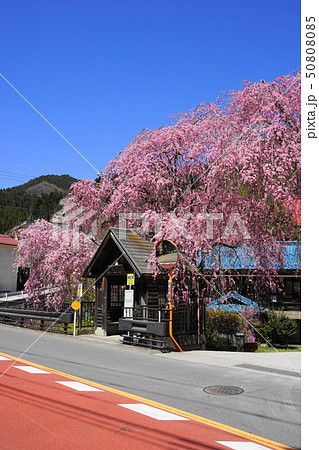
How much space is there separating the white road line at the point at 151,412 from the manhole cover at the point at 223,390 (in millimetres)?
1860

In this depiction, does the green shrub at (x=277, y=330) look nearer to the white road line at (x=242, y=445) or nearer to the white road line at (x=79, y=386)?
the white road line at (x=79, y=386)

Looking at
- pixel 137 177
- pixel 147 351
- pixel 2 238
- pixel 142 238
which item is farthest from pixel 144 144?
pixel 2 238

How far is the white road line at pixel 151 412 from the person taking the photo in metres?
6.55

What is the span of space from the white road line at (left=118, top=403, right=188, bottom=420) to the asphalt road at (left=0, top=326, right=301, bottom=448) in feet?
1.58

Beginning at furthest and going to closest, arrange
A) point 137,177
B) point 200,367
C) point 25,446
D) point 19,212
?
1. point 19,212
2. point 137,177
3. point 200,367
4. point 25,446

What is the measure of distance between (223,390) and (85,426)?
3650 mm

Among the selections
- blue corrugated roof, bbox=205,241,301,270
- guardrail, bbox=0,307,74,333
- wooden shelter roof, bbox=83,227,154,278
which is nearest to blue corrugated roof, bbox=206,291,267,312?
blue corrugated roof, bbox=205,241,301,270

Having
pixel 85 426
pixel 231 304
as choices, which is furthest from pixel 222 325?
pixel 85 426

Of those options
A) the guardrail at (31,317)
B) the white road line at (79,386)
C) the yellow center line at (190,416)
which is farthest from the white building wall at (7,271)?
the white road line at (79,386)

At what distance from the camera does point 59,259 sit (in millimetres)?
23422

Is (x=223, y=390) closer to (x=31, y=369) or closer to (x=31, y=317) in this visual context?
(x=31, y=369)

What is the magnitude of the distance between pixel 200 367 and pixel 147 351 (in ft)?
10.7

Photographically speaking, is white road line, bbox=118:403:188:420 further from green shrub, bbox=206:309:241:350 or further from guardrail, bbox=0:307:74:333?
green shrub, bbox=206:309:241:350

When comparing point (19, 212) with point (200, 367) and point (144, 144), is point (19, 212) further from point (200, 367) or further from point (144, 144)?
point (200, 367)
